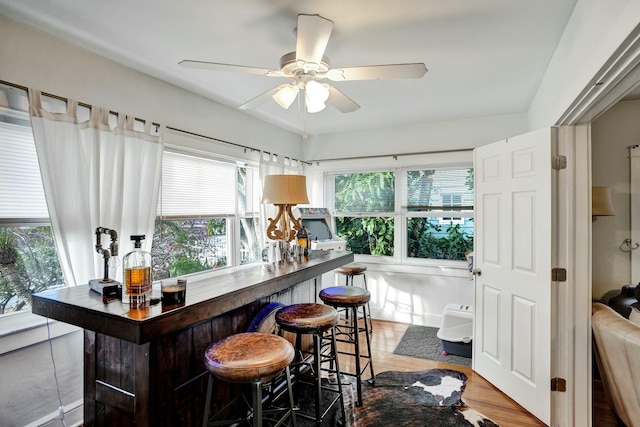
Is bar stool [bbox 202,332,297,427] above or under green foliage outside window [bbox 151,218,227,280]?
under

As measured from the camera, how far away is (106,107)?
2391 millimetres

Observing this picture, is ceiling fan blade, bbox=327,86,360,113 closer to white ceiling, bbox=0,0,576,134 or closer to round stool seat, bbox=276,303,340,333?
white ceiling, bbox=0,0,576,134

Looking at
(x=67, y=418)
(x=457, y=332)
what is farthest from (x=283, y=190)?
(x=457, y=332)

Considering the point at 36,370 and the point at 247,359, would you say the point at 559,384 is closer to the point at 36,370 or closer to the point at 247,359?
the point at 247,359

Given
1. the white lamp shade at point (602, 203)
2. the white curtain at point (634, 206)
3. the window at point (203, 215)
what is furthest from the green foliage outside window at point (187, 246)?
the white curtain at point (634, 206)

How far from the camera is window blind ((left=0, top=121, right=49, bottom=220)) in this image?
1.94m

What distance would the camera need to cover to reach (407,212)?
4371mm

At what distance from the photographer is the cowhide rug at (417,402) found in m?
2.26

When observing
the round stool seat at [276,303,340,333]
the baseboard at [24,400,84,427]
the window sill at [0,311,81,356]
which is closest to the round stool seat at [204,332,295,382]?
the round stool seat at [276,303,340,333]

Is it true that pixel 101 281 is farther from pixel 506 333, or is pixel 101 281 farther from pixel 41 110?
pixel 506 333

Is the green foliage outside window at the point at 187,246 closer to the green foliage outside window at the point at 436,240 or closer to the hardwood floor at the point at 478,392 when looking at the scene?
the hardwood floor at the point at 478,392

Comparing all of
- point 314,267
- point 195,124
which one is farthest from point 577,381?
point 195,124

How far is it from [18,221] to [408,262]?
3736 millimetres

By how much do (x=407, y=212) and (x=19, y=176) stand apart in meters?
3.73
